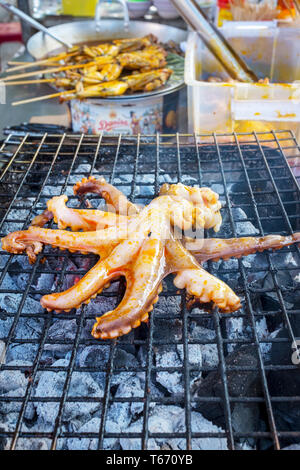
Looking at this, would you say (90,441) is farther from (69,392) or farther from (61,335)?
(61,335)

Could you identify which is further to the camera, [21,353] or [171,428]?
[21,353]

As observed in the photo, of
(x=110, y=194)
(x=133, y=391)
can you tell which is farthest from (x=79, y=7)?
(x=133, y=391)

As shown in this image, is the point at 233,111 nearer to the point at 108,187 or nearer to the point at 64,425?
the point at 108,187

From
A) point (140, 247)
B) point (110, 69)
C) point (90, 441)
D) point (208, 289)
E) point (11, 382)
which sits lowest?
point (90, 441)

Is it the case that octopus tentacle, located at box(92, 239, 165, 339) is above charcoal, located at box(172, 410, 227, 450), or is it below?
above

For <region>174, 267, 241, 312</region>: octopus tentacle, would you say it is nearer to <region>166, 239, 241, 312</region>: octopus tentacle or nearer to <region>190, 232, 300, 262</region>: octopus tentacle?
<region>166, 239, 241, 312</region>: octopus tentacle

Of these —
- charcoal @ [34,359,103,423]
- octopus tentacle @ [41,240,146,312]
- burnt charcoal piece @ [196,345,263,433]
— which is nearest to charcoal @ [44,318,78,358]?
charcoal @ [34,359,103,423]

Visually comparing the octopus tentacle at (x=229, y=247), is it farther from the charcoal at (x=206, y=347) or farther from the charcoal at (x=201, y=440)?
the charcoal at (x=201, y=440)

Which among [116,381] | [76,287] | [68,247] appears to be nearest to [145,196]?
[68,247]
